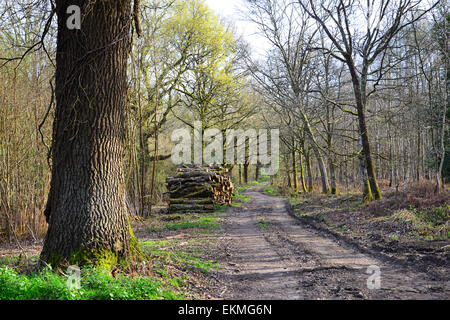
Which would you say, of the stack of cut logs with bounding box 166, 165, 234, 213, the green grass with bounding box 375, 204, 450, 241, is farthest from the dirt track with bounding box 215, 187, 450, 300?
the stack of cut logs with bounding box 166, 165, 234, 213

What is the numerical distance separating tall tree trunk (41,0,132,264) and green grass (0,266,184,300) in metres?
0.54

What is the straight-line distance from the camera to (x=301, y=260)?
19.9 ft

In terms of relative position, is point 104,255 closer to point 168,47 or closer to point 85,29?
point 85,29

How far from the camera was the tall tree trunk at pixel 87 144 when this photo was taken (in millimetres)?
4480

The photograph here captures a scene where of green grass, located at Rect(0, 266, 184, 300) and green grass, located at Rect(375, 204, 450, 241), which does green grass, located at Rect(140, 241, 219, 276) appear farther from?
green grass, located at Rect(375, 204, 450, 241)

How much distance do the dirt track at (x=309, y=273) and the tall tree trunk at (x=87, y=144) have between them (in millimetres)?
2053

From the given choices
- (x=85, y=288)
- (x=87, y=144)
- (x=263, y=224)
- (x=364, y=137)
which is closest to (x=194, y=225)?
(x=263, y=224)

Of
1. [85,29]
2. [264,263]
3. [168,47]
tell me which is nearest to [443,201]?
[264,263]

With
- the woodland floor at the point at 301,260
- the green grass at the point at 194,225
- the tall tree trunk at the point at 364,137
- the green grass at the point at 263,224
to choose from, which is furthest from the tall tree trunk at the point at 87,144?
the tall tree trunk at the point at 364,137

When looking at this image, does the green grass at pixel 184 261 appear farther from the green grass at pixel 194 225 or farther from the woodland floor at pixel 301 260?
the green grass at pixel 194 225

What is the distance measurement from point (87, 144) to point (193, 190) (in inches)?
442

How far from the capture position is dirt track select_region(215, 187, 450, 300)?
4.21 metres

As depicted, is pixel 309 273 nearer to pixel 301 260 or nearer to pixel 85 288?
pixel 301 260
